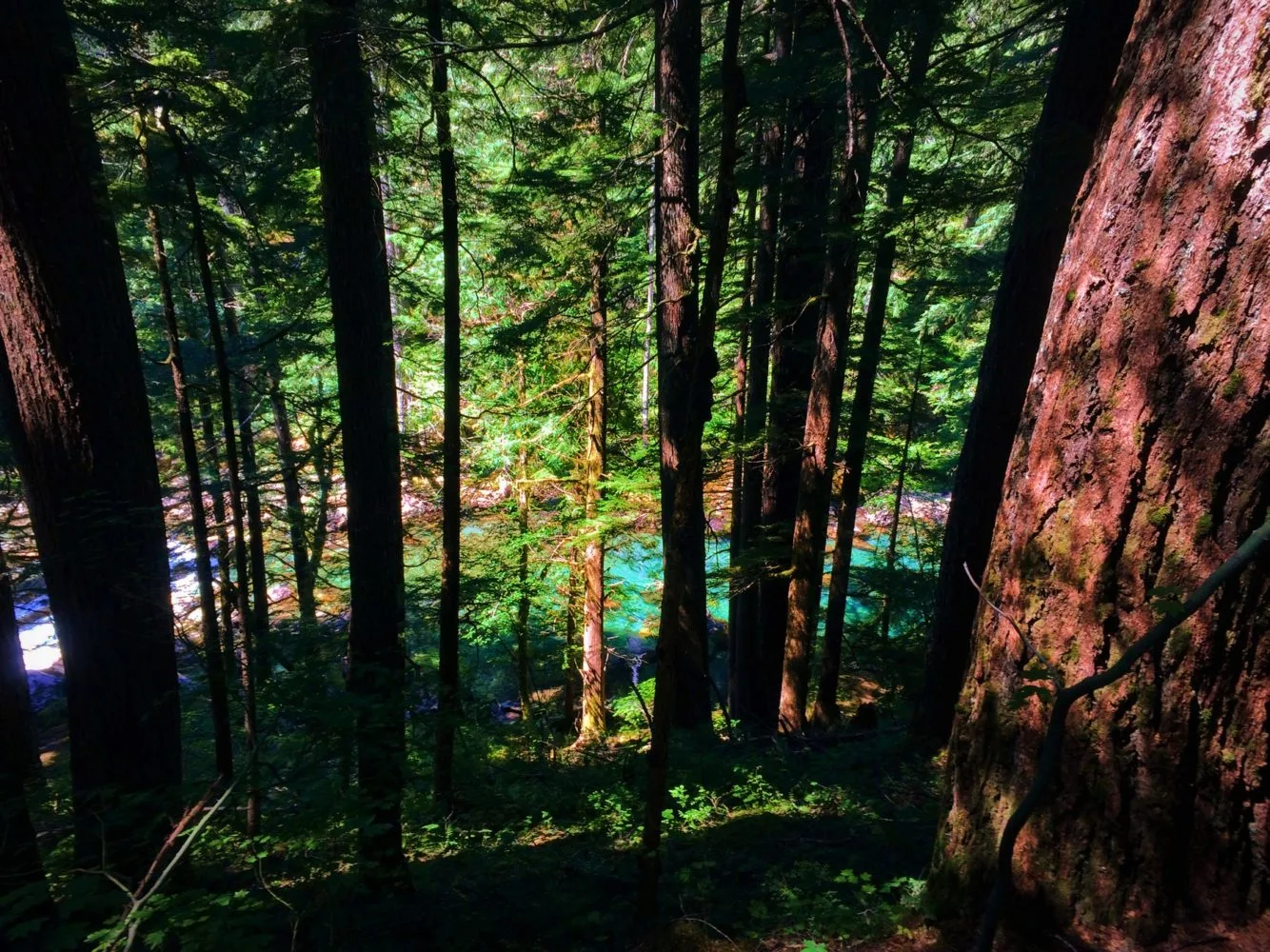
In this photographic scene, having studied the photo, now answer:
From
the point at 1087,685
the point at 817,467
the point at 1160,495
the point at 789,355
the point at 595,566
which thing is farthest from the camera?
the point at 595,566

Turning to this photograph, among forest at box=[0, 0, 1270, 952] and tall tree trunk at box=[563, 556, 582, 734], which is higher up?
forest at box=[0, 0, 1270, 952]

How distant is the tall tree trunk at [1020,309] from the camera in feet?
13.8

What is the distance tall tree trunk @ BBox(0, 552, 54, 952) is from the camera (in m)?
2.81

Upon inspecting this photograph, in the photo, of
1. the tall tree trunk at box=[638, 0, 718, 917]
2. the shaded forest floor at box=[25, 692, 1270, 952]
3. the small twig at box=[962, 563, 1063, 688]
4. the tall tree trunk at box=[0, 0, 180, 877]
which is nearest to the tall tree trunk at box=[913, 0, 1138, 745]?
the shaded forest floor at box=[25, 692, 1270, 952]

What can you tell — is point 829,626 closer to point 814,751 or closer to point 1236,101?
point 814,751

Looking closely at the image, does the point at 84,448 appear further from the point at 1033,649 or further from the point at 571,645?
the point at 571,645

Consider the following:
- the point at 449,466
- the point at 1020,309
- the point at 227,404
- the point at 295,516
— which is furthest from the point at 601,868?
the point at 295,516

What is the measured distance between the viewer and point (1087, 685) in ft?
4.43

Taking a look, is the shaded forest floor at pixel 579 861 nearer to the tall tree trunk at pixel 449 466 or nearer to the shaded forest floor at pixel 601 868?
the shaded forest floor at pixel 601 868

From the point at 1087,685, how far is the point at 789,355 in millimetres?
7764

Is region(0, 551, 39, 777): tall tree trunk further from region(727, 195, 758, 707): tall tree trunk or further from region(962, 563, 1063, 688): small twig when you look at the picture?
region(727, 195, 758, 707): tall tree trunk

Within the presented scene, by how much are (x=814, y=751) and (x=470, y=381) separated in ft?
31.1

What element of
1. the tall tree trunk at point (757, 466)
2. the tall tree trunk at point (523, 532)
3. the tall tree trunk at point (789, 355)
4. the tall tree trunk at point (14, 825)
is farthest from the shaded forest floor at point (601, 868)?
the tall tree trunk at point (523, 532)

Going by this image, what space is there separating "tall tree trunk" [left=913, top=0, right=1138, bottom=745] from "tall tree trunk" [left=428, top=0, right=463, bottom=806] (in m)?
4.26
